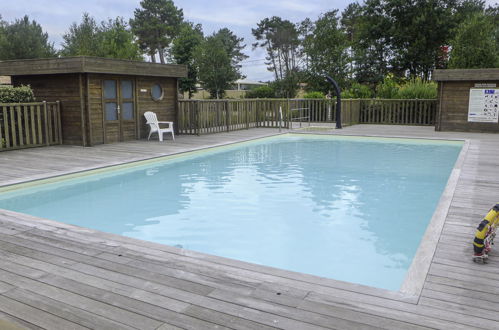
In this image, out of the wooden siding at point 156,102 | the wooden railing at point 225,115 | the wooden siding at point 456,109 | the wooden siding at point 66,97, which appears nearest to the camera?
the wooden siding at point 66,97

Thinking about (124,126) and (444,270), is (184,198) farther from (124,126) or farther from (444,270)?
(124,126)

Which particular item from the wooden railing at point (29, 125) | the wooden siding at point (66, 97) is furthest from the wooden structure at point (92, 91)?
the wooden railing at point (29, 125)

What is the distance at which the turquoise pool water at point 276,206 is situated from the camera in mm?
4301

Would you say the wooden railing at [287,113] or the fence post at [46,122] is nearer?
the fence post at [46,122]

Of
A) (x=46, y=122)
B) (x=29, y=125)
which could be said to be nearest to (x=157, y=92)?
(x=46, y=122)

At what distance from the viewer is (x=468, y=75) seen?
13969 mm

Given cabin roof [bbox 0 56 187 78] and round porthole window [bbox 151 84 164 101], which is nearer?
cabin roof [bbox 0 56 187 78]

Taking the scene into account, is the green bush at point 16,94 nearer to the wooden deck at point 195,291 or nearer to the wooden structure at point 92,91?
the wooden structure at point 92,91

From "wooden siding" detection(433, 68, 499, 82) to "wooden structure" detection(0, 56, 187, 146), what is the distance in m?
8.98

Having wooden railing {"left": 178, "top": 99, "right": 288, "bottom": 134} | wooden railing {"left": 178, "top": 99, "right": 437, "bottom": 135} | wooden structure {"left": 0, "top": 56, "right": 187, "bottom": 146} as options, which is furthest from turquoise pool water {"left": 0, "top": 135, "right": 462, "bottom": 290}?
wooden railing {"left": 178, "top": 99, "right": 437, "bottom": 135}

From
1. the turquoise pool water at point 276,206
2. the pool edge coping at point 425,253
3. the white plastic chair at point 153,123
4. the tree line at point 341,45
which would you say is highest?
the tree line at point 341,45

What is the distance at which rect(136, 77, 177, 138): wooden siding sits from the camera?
39.7ft

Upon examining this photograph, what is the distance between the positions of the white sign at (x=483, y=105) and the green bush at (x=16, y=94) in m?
12.9

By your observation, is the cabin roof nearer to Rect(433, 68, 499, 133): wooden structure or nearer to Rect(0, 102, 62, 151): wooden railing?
Rect(0, 102, 62, 151): wooden railing
